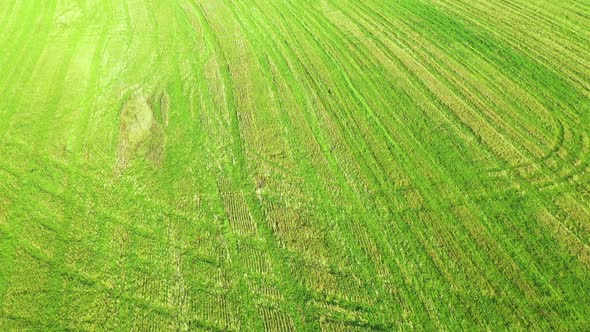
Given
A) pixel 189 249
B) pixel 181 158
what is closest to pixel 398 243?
pixel 189 249

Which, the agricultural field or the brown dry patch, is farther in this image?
the brown dry patch

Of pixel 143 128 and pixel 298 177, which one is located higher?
pixel 143 128

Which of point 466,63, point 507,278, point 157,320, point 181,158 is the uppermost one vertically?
point 466,63

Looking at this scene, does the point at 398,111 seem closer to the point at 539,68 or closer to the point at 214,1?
the point at 539,68

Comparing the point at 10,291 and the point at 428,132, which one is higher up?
the point at 428,132

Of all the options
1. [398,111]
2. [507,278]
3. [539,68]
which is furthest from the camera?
[539,68]

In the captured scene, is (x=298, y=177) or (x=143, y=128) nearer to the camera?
(x=298, y=177)

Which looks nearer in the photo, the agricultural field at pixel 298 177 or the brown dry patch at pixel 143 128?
the agricultural field at pixel 298 177

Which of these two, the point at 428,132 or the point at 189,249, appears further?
the point at 428,132
